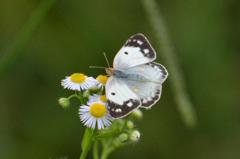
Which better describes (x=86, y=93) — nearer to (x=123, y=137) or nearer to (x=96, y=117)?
(x=96, y=117)

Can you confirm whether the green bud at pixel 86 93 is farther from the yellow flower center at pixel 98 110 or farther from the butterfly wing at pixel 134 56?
the butterfly wing at pixel 134 56

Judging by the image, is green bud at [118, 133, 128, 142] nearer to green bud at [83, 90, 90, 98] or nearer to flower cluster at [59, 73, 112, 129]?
flower cluster at [59, 73, 112, 129]

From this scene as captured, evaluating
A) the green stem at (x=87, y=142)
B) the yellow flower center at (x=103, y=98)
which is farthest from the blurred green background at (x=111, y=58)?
the green stem at (x=87, y=142)

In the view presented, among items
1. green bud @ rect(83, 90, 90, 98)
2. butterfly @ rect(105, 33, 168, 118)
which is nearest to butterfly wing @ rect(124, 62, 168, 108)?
butterfly @ rect(105, 33, 168, 118)

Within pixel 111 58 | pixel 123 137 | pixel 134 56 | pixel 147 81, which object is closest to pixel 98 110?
pixel 123 137
